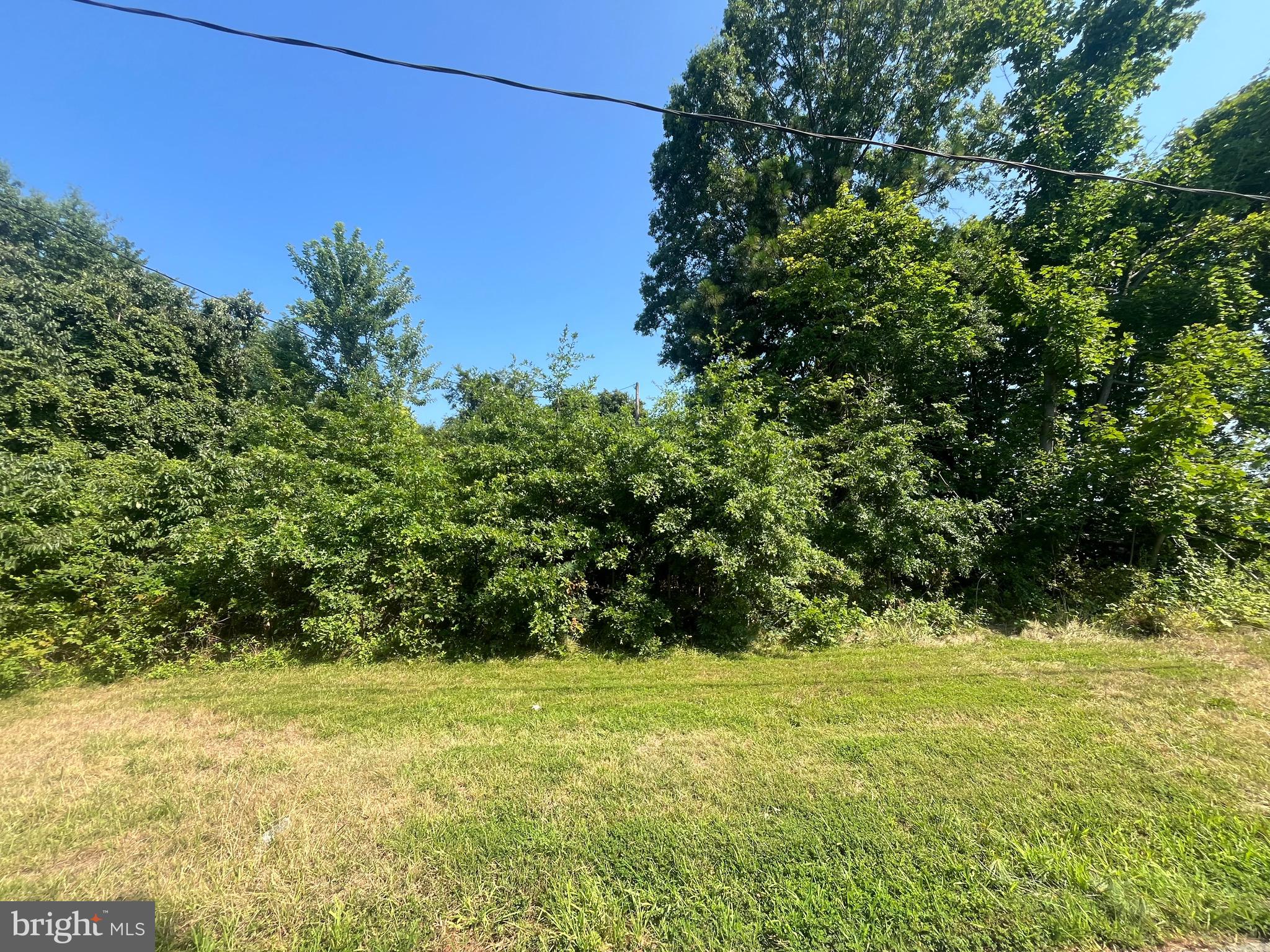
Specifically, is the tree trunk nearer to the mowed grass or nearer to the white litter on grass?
the mowed grass

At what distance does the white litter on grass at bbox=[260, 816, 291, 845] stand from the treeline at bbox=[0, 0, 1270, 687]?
2.74 metres

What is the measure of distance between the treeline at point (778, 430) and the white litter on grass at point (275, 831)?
274 centimetres

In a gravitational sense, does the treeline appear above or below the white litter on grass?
above

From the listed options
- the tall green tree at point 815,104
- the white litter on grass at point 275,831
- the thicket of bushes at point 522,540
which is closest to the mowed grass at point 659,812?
the white litter on grass at point 275,831

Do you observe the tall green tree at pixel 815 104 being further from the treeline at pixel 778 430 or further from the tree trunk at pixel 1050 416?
the tree trunk at pixel 1050 416

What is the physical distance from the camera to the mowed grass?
1.82 metres

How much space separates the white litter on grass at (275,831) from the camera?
227cm

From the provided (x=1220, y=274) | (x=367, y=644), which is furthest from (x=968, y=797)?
(x=1220, y=274)

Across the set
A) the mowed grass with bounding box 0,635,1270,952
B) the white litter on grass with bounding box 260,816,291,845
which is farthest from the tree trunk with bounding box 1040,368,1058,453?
the white litter on grass with bounding box 260,816,291,845

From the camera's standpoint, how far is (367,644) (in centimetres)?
494

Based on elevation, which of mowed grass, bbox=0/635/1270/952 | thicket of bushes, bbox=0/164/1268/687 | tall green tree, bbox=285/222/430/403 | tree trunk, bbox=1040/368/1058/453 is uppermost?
tall green tree, bbox=285/222/430/403

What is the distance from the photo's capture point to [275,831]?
7.70 feet

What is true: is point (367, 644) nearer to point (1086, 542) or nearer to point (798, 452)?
point (798, 452)

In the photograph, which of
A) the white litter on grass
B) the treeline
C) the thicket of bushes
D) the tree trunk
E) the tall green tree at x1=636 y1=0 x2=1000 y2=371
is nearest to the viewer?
the white litter on grass
